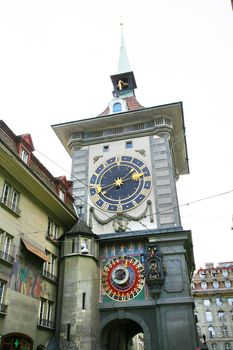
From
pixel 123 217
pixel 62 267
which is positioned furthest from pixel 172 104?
pixel 62 267

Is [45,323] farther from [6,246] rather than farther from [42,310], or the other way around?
[6,246]

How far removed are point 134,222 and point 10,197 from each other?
10.2 meters

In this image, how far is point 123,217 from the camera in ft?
87.6

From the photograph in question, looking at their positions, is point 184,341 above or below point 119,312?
below

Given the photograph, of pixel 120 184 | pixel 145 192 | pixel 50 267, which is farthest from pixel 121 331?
pixel 120 184

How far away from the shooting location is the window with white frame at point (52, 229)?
76.4 feet

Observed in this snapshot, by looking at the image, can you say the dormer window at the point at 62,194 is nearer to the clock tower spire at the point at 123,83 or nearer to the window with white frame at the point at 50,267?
the window with white frame at the point at 50,267

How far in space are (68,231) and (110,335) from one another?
8.39 m

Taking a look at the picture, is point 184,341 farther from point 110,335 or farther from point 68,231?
point 68,231

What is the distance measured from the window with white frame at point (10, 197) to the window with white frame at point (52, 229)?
12.8 ft

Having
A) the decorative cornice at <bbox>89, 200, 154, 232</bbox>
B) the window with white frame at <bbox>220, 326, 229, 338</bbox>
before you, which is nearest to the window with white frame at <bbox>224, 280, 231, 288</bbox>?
the window with white frame at <bbox>220, 326, 229, 338</bbox>

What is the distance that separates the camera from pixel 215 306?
67.4 meters

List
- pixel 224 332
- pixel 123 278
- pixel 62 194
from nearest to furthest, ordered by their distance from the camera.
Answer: pixel 123 278 → pixel 62 194 → pixel 224 332

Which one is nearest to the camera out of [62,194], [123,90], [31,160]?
[31,160]
